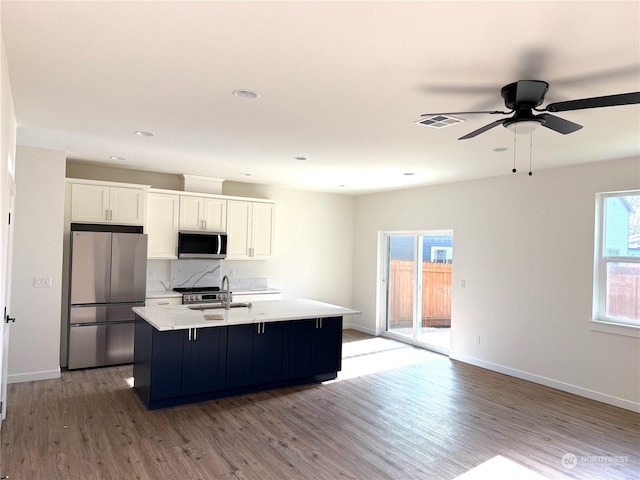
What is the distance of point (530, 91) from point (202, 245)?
190 inches

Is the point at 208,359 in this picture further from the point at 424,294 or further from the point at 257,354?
the point at 424,294

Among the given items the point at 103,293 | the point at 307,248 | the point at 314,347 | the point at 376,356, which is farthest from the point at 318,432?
the point at 307,248

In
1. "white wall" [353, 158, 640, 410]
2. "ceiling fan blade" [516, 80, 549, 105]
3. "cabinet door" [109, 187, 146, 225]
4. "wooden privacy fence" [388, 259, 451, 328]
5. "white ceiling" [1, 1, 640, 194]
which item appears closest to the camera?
"white ceiling" [1, 1, 640, 194]

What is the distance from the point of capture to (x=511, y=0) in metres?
1.73

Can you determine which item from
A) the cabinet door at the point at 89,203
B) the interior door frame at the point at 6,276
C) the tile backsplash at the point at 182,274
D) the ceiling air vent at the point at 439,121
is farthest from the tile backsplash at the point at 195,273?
the ceiling air vent at the point at 439,121

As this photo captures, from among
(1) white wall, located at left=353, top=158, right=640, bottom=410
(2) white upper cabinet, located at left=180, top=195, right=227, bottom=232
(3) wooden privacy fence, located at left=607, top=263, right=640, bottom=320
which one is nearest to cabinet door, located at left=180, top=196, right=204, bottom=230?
(2) white upper cabinet, located at left=180, top=195, right=227, bottom=232

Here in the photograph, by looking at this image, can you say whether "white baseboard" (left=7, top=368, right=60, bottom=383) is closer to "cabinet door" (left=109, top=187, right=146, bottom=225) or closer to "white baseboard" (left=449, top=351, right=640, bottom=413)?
"cabinet door" (left=109, top=187, right=146, bottom=225)

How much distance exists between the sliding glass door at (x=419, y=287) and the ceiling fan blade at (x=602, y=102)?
4324 millimetres

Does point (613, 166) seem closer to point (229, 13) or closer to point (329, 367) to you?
point (329, 367)

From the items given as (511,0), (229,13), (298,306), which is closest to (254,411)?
(298,306)

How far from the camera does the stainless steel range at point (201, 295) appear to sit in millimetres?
5883

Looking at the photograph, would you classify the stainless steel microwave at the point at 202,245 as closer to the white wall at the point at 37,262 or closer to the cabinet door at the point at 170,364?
the white wall at the point at 37,262

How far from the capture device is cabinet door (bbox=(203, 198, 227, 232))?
636cm

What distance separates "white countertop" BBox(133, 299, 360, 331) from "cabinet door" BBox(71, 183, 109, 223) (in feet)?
5.25
